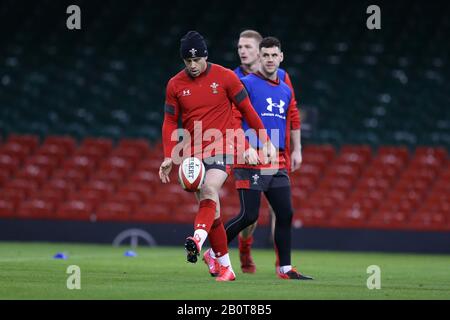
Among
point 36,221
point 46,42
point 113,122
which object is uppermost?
point 46,42

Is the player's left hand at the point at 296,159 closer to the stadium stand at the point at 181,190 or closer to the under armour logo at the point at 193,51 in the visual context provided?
the under armour logo at the point at 193,51

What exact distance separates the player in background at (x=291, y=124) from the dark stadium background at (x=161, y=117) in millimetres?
6693

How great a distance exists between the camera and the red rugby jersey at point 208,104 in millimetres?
9375

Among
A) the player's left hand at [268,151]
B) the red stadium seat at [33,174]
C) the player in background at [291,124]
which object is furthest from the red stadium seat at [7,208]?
the player's left hand at [268,151]

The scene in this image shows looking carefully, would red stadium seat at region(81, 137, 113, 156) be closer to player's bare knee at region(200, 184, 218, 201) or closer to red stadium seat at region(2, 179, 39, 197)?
red stadium seat at region(2, 179, 39, 197)

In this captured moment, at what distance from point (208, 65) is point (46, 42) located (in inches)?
608

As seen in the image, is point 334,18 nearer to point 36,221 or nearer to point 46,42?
point 46,42

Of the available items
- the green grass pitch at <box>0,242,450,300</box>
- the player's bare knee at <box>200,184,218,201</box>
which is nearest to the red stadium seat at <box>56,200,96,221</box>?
the green grass pitch at <box>0,242,450,300</box>

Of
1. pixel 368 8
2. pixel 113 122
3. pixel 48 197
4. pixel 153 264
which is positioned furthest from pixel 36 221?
pixel 368 8

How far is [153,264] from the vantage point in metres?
12.2

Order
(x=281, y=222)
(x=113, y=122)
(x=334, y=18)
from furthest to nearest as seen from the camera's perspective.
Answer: (x=334, y=18) < (x=113, y=122) < (x=281, y=222)

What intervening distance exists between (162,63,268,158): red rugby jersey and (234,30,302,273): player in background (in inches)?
36.1

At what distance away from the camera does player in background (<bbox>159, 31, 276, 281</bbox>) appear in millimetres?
9297

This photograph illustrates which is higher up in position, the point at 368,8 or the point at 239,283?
the point at 368,8
